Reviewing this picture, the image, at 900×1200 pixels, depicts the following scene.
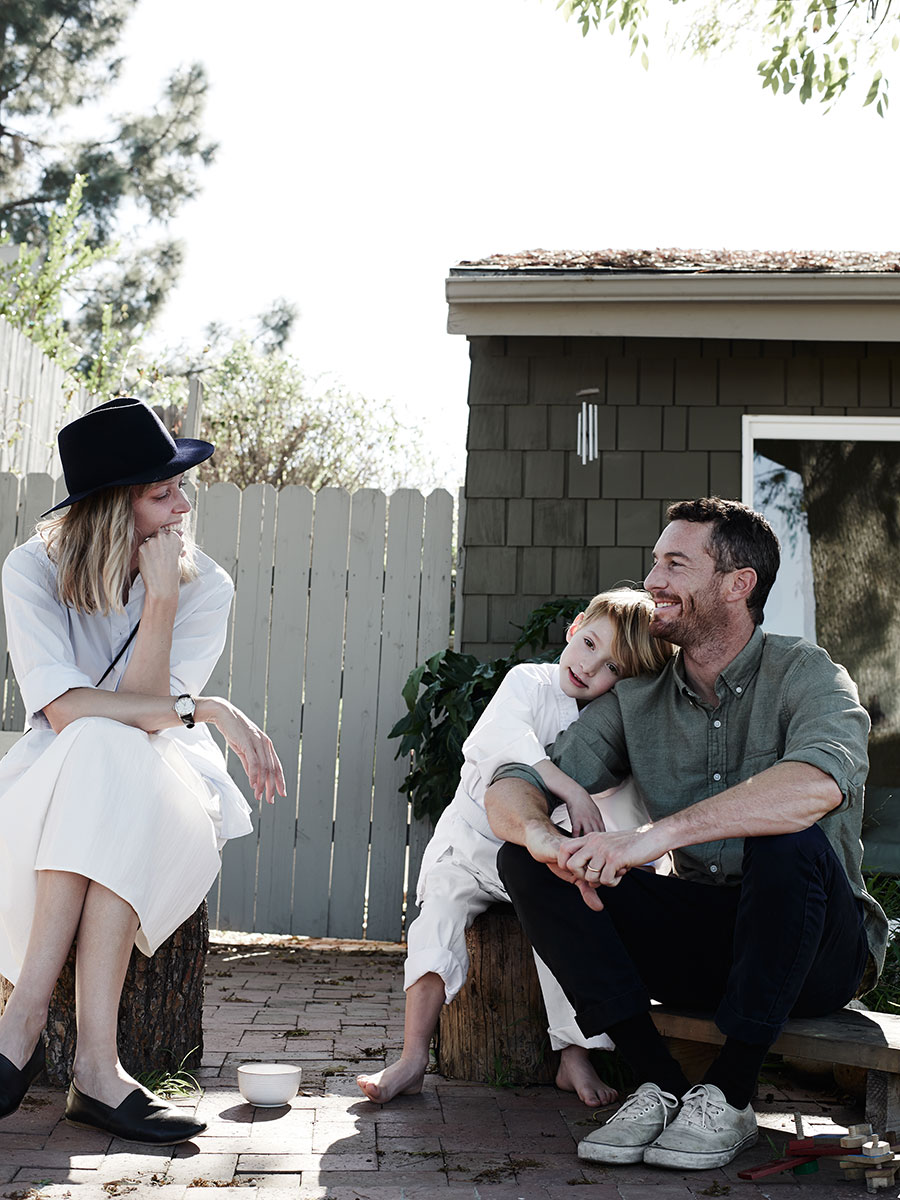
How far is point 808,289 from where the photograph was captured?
16.0ft

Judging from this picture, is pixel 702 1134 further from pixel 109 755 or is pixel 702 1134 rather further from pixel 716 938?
pixel 109 755

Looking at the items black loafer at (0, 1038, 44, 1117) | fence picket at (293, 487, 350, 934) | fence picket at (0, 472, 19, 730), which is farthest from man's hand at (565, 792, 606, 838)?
fence picket at (0, 472, 19, 730)

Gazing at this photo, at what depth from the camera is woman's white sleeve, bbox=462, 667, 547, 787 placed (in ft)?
9.16

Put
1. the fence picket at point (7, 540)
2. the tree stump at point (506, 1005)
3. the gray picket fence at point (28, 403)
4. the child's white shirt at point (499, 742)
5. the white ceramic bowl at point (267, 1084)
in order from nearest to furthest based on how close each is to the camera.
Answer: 1. the white ceramic bowl at point (267, 1084)
2. the child's white shirt at point (499, 742)
3. the tree stump at point (506, 1005)
4. the fence picket at point (7, 540)
5. the gray picket fence at point (28, 403)

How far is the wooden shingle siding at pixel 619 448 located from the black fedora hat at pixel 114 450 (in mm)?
2651

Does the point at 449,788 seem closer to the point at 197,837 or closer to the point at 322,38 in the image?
the point at 197,837

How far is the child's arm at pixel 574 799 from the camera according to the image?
2.62m

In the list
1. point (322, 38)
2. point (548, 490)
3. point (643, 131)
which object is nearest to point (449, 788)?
point (548, 490)

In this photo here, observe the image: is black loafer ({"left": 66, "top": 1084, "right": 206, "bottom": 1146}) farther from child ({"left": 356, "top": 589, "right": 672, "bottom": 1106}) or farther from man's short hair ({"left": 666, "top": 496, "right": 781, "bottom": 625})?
man's short hair ({"left": 666, "top": 496, "right": 781, "bottom": 625})

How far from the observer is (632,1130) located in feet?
7.54

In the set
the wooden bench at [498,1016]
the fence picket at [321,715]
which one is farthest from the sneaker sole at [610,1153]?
the fence picket at [321,715]

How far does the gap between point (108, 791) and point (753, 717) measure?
4.46 feet

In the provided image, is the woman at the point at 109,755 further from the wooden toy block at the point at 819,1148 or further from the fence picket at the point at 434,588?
the fence picket at the point at 434,588

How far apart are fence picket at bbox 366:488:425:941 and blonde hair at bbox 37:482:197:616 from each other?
2.53 metres
